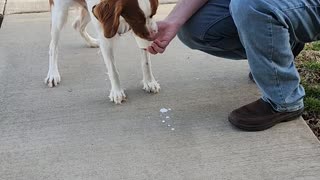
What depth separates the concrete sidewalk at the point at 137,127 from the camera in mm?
2906

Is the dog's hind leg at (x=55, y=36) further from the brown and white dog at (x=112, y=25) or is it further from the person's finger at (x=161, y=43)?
the person's finger at (x=161, y=43)

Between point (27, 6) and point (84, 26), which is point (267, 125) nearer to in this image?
A: point (84, 26)

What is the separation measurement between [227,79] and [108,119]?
3.35 feet

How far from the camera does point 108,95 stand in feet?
12.6

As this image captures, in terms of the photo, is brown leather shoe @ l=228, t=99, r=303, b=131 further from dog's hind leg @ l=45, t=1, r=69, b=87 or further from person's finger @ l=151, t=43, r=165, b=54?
dog's hind leg @ l=45, t=1, r=69, b=87

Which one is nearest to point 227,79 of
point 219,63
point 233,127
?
point 219,63

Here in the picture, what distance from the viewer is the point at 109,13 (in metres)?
3.08

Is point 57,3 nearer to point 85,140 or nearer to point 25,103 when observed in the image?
point 25,103

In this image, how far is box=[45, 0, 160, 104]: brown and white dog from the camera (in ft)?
10.1

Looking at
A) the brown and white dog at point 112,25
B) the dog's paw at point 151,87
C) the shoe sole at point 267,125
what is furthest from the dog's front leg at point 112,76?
the shoe sole at point 267,125

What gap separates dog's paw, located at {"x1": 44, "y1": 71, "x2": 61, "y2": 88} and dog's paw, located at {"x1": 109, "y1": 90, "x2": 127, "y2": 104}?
22.5 inches

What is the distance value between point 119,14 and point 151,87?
854 millimetres

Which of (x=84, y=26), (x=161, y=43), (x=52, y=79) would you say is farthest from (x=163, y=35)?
(x=84, y=26)

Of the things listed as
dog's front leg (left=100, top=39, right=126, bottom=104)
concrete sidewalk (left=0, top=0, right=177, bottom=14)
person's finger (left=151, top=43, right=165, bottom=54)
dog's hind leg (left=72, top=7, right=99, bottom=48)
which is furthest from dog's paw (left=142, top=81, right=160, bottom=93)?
concrete sidewalk (left=0, top=0, right=177, bottom=14)
